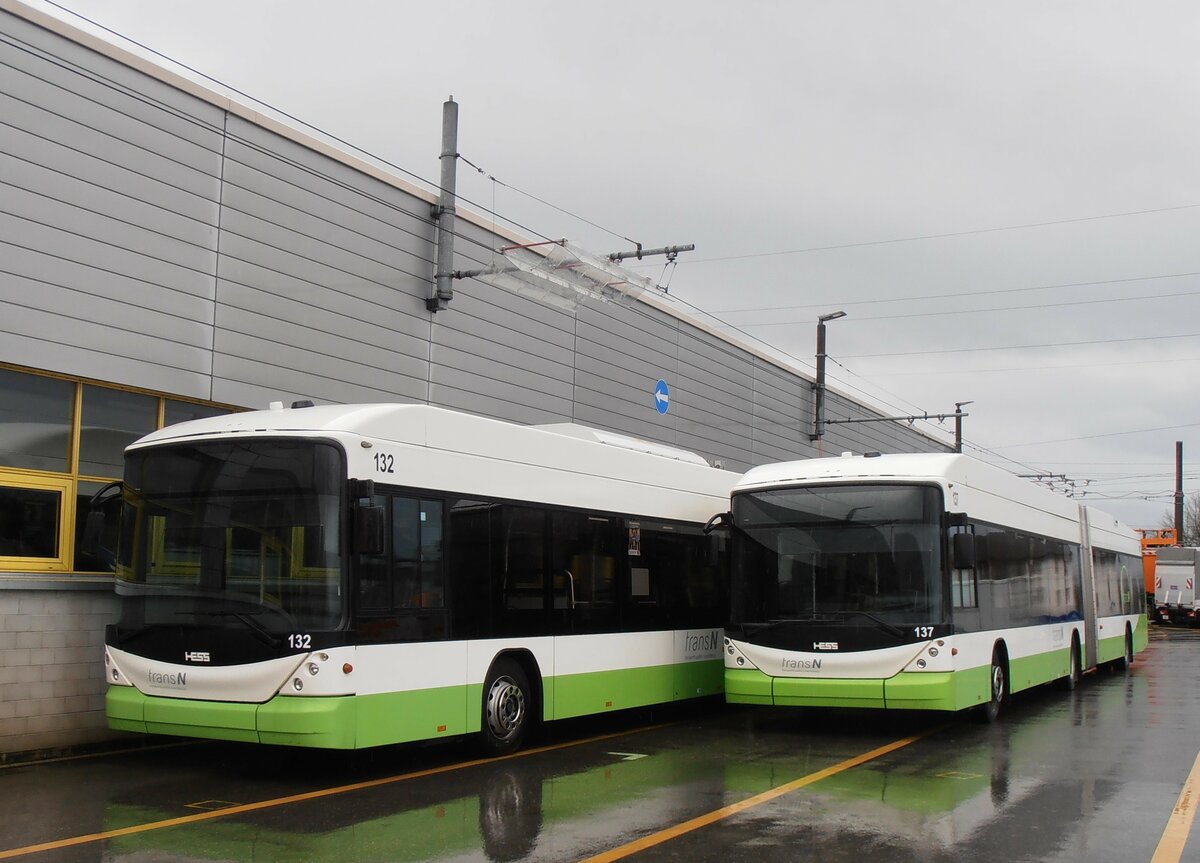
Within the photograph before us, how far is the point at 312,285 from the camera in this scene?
1652 centimetres

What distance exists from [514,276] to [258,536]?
9612 mm

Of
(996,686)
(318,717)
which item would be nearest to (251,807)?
(318,717)

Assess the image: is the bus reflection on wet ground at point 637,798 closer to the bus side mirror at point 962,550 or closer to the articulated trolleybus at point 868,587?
the articulated trolleybus at point 868,587

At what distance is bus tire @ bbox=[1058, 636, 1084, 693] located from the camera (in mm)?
19859

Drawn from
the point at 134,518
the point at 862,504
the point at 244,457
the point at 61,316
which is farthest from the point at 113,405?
the point at 862,504

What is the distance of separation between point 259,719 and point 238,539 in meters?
1.41

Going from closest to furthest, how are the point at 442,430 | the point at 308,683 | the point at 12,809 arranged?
the point at 12,809 < the point at 308,683 < the point at 442,430

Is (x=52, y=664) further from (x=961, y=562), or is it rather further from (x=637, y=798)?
(x=961, y=562)

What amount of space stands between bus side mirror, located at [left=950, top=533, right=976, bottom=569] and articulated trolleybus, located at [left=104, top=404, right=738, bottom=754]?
398cm

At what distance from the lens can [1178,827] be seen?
27.8 feet

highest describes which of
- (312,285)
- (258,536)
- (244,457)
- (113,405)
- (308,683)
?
(312,285)

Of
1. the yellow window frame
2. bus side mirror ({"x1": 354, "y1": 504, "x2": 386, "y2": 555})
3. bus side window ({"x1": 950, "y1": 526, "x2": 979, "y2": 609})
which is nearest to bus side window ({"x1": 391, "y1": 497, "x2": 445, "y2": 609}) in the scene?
bus side mirror ({"x1": 354, "y1": 504, "x2": 386, "y2": 555})

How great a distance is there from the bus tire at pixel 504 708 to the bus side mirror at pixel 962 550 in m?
4.78

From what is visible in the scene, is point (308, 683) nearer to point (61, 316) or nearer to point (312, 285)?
point (61, 316)
